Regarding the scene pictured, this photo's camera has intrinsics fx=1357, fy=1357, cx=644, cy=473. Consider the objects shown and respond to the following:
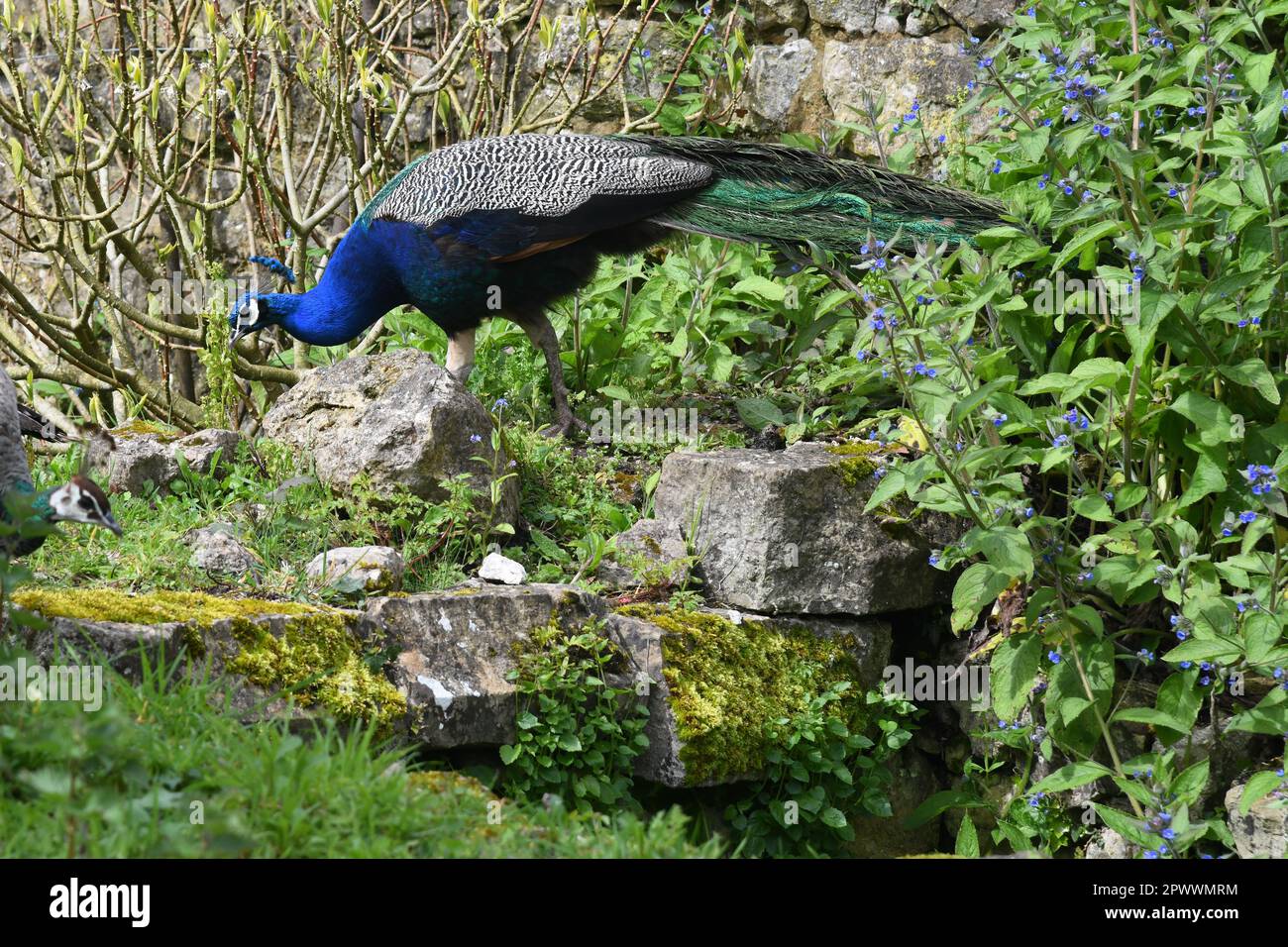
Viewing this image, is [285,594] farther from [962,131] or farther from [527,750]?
[962,131]

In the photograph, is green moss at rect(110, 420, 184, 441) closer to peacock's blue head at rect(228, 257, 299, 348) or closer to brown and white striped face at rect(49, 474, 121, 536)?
peacock's blue head at rect(228, 257, 299, 348)

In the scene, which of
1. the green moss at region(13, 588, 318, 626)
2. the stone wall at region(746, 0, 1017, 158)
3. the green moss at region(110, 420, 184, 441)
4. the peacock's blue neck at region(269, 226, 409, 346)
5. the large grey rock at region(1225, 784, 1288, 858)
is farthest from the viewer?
the stone wall at region(746, 0, 1017, 158)

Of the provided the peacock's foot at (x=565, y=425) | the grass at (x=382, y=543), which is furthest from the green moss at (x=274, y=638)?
the peacock's foot at (x=565, y=425)

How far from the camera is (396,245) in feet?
18.4

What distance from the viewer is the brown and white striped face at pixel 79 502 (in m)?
3.58

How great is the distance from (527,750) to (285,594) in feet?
2.97

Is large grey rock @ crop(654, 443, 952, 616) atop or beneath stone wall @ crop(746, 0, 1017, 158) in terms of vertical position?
beneath

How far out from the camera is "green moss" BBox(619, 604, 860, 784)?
4.27 metres

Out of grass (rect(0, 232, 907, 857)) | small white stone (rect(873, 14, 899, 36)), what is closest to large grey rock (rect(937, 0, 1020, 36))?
small white stone (rect(873, 14, 899, 36))

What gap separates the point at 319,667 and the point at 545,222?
2.40 metres

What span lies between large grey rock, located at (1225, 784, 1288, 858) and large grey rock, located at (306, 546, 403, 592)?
8.60ft

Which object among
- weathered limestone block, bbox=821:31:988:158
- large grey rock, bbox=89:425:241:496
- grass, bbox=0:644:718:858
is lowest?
grass, bbox=0:644:718:858

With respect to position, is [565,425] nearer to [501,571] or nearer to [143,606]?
[501,571]
